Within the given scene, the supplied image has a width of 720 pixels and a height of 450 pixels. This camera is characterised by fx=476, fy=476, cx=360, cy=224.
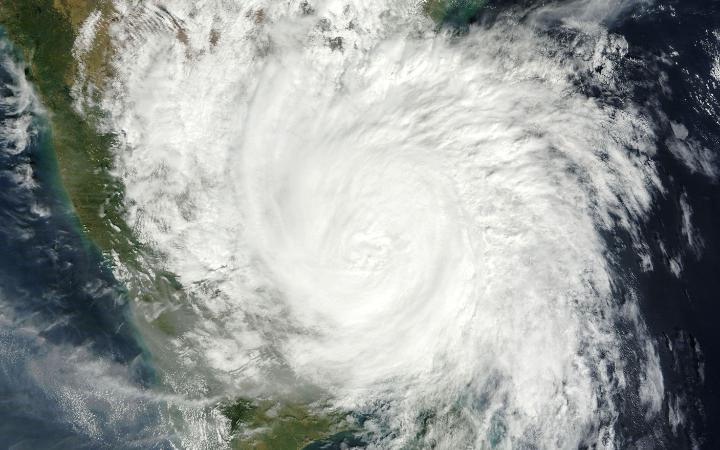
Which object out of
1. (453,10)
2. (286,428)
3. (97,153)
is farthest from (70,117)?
(453,10)

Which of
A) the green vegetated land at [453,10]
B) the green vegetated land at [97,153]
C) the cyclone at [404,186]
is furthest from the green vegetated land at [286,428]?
the green vegetated land at [453,10]

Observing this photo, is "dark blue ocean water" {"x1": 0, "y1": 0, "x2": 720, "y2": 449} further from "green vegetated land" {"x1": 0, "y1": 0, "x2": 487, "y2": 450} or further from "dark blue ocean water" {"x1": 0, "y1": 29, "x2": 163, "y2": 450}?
"green vegetated land" {"x1": 0, "y1": 0, "x2": 487, "y2": 450}

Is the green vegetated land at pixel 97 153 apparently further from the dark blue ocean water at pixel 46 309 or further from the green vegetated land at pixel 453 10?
the dark blue ocean water at pixel 46 309

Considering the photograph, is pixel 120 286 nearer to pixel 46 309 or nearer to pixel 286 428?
pixel 46 309

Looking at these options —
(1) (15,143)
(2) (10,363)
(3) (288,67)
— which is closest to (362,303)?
(3) (288,67)

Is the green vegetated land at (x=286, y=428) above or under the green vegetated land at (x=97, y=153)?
under

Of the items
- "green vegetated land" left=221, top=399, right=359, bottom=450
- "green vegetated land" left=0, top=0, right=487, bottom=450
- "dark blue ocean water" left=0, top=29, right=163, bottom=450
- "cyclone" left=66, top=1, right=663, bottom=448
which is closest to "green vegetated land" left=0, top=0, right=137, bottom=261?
"green vegetated land" left=0, top=0, right=487, bottom=450
